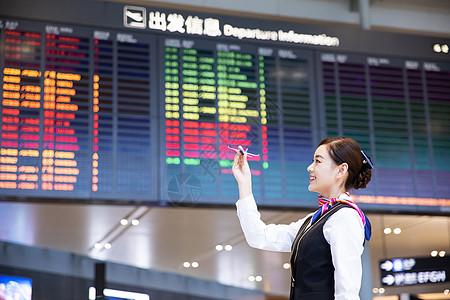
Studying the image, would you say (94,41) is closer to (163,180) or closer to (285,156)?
(163,180)

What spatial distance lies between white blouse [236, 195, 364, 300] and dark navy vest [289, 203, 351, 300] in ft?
0.09

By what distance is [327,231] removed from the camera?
1.88 metres

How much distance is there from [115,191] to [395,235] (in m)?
3.50

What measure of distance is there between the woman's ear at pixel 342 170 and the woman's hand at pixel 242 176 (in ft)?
0.85

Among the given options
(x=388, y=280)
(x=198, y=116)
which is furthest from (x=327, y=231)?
(x=388, y=280)

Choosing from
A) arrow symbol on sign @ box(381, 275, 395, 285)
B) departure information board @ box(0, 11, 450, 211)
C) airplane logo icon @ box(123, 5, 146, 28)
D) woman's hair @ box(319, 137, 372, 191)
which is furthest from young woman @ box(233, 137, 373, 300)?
arrow symbol on sign @ box(381, 275, 395, 285)

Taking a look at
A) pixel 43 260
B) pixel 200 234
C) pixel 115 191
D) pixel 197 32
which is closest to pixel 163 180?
pixel 115 191

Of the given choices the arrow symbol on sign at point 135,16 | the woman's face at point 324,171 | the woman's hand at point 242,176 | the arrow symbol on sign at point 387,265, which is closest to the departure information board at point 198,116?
the arrow symbol on sign at point 135,16

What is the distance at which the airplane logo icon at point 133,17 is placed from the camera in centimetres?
528

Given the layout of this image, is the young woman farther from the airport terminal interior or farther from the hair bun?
the airport terminal interior

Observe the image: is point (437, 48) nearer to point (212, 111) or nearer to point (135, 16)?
point (212, 111)

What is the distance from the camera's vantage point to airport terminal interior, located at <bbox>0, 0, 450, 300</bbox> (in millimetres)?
4871

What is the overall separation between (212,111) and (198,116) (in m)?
0.12

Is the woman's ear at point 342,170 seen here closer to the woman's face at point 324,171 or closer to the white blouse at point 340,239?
the woman's face at point 324,171
